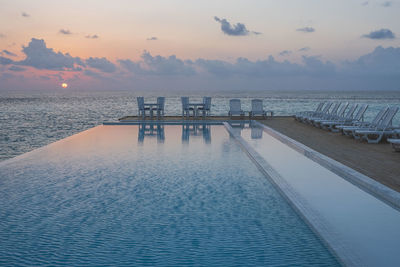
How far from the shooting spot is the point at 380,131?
340 inches

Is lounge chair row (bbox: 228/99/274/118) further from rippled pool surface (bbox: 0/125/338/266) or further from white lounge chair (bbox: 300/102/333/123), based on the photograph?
rippled pool surface (bbox: 0/125/338/266)

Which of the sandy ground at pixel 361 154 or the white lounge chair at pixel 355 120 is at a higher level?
the white lounge chair at pixel 355 120

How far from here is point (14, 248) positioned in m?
3.41

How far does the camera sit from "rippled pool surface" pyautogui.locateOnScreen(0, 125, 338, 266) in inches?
130

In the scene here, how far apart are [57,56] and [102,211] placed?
37.7 meters

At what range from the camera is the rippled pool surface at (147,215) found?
3.30 meters

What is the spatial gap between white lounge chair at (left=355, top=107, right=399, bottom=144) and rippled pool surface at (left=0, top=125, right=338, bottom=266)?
2992 millimetres

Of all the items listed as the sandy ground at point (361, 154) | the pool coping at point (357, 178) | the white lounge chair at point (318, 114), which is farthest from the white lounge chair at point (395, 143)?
the white lounge chair at point (318, 114)

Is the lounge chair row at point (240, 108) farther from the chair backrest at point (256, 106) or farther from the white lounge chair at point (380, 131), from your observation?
the white lounge chair at point (380, 131)

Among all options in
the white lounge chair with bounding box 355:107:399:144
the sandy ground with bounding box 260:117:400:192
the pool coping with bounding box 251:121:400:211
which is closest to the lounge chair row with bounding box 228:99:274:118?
the sandy ground with bounding box 260:117:400:192

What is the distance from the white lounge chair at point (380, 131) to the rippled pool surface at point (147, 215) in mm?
2992

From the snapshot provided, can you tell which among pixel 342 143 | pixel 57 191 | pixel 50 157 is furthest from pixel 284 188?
pixel 50 157

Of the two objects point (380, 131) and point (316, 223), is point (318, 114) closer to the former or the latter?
point (380, 131)

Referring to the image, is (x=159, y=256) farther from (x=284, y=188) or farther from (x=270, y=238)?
(x=284, y=188)
